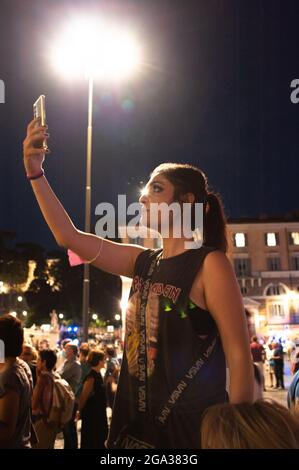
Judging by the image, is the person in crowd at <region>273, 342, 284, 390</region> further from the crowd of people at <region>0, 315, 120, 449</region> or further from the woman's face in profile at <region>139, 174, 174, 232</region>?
the woman's face in profile at <region>139, 174, 174, 232</region>

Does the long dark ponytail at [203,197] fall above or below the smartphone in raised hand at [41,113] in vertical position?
below

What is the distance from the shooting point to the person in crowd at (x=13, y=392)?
3.31 meters

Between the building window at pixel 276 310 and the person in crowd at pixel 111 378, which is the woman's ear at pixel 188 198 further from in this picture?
the building window at pixel 276 310

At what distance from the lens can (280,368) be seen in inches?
671

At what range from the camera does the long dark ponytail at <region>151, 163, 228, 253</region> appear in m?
2.14

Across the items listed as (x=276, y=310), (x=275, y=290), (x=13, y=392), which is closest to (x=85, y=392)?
(x=13, y=392)

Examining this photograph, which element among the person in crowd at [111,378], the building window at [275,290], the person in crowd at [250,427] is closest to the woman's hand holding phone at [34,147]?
the person in crowd at [250,427]

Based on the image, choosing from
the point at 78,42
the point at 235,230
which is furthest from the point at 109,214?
the point at 235,230

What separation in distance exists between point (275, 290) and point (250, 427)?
203 feet

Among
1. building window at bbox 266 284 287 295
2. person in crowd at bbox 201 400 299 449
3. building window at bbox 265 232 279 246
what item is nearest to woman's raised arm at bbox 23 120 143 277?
person in crowd at bbox 201 400 299 449

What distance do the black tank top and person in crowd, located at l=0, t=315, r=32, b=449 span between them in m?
1.73

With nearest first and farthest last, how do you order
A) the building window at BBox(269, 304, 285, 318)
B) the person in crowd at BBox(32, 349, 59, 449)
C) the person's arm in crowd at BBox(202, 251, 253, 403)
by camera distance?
the person's arm in crowd at BBox(202, 251, 253, 403), the person in crowd at BBox(32, 349, 59, 449), the building window at BBox(269, 304, 285, 318)
